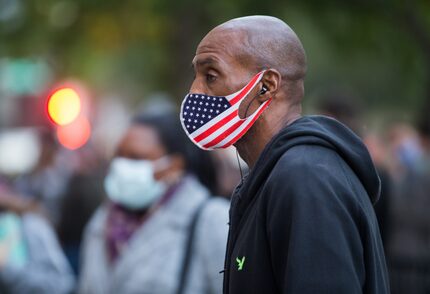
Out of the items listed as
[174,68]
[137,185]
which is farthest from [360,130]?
[174,68]

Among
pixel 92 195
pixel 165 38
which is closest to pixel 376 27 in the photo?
pixel 165 38

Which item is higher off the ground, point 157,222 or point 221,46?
point 221,46

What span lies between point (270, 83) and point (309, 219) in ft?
1.61

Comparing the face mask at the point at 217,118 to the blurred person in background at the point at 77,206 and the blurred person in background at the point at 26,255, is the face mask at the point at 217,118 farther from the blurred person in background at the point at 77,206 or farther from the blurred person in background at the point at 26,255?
the blurred person in background at the point at 77,206

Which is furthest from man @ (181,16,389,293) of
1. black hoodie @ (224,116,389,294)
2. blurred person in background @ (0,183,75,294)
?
blurred person in background @ (0,183,75,294)

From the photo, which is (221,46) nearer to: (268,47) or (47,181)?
(268,47)

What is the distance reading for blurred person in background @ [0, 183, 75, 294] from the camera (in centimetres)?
624

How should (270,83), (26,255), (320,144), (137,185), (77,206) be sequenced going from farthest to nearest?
(77,206), (26,255), (137,185), (270,83), (320,144)

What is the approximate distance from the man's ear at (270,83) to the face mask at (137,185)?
265 cm

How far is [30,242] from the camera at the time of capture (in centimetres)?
652

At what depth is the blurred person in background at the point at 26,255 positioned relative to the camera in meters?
6.24

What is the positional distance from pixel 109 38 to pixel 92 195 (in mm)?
9338

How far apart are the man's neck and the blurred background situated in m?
2.76

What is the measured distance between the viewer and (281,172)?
8.60 ft
